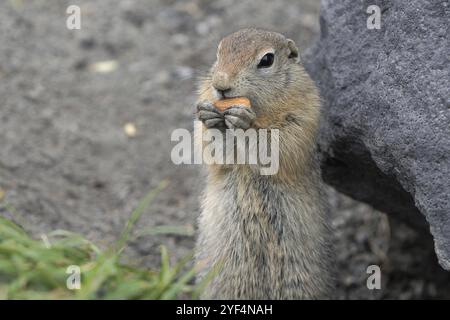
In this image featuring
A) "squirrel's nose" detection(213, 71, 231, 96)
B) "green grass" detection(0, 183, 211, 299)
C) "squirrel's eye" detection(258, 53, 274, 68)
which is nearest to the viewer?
"green grass" detection(0, 183, 211, 299)

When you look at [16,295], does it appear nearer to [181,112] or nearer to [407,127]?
[407,127]

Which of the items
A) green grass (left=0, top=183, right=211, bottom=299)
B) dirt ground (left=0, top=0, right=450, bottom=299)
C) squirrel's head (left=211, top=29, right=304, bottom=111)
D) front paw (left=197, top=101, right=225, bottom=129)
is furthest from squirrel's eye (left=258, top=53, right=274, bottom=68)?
green grass (left=0, top=183, right=211, bottom=299)

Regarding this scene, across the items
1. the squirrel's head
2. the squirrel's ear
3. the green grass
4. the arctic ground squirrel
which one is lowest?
the green grass

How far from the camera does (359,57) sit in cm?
459

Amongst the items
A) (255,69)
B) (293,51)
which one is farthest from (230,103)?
(293,51)

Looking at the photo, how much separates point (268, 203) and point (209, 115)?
0.67 m

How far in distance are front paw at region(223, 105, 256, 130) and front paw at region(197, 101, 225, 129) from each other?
0.17 ft

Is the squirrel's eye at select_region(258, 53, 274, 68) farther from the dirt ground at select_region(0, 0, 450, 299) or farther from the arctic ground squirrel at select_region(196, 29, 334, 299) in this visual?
the dirt ground at select_region(0, 0, 450, 299)

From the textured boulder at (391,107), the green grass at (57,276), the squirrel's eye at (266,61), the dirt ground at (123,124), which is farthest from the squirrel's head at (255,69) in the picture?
the green grass at (57,276)

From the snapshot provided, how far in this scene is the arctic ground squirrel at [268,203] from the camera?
4688mm

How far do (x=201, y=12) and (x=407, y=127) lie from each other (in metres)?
4.35

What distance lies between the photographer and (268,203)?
473 centimetres

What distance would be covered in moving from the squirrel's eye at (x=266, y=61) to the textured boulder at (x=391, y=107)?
39 cm

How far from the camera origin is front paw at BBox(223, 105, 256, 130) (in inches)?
173
